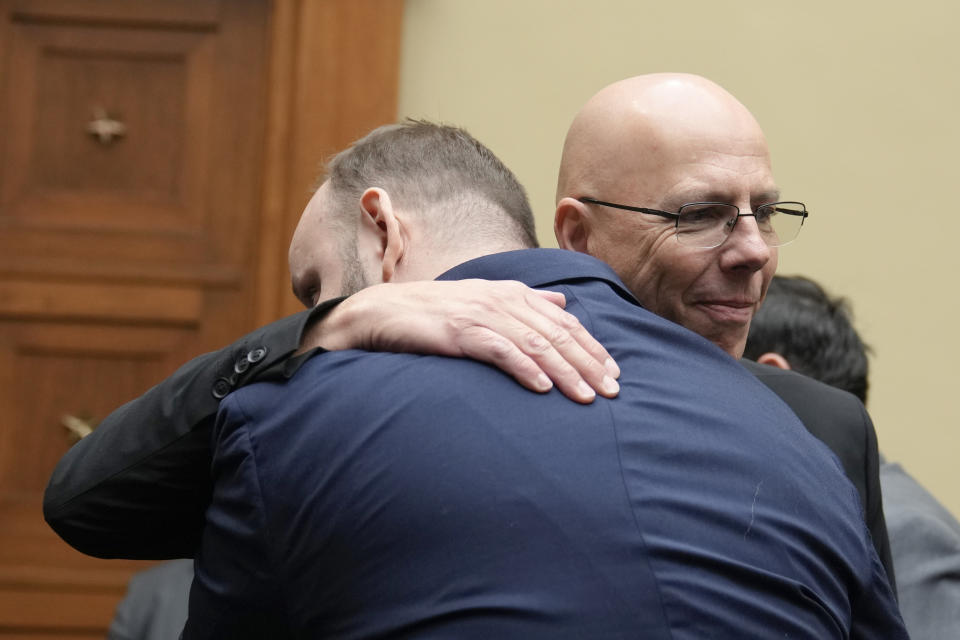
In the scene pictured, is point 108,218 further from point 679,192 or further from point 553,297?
point 553,297

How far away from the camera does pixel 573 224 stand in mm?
1936

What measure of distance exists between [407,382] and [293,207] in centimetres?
222

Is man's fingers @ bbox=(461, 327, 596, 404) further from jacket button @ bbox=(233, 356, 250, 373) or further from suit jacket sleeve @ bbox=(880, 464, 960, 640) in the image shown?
suit jacket sleeve @ bbox=(880, 464, 960, 640)

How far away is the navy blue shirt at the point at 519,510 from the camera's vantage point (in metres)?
1.09

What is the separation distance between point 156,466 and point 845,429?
3.61ft

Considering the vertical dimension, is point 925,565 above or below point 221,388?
below

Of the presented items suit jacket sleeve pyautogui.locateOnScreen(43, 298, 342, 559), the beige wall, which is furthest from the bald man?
the beige wall

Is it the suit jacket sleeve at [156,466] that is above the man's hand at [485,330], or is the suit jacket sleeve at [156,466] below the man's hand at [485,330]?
below

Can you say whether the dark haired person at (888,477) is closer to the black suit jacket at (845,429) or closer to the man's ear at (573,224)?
the black suit jacket at (845,429)

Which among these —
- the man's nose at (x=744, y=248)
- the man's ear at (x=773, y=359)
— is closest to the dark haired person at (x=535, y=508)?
the man's nose at (x=744, y=248)

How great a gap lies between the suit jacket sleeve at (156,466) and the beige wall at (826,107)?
2.05 metres

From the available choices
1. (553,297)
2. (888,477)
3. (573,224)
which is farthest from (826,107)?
(553,297)

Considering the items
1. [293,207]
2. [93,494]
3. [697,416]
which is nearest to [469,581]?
[697,416]

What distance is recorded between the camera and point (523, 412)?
1.17m
